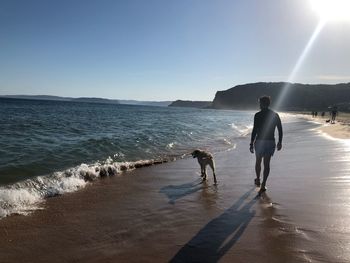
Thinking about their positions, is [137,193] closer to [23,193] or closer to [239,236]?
[23,193]

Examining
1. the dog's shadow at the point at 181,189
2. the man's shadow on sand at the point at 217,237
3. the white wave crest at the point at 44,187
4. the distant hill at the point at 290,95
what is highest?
the distant hill at the point at 290,95

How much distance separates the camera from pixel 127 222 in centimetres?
575

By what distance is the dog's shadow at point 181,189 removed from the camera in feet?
24.5

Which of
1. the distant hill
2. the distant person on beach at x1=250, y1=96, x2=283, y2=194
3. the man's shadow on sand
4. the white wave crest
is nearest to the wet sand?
the man's shadow on sand

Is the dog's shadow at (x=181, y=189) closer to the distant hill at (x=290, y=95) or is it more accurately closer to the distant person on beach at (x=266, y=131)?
the distant person on beach at (x=266, y=131)

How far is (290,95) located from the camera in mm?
162750

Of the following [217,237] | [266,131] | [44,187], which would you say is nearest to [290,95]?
[266,131]

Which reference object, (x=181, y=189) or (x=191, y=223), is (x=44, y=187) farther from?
(x=191, y=223)

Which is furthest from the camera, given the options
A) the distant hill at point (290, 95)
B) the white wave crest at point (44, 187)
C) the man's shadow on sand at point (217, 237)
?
the distant hill at point (290, 95)

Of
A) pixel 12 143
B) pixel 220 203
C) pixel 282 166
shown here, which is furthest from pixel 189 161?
pixel 12 143

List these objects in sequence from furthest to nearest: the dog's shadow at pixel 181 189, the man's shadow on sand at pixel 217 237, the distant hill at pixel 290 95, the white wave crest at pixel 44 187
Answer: the distant hill at pixel 290 95 → the dog's shadow at pixel 181 189 → the white wave crest at pixel 44 187 → the man's shadow on sand at pixel 217 237

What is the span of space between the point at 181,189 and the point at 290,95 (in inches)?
6455

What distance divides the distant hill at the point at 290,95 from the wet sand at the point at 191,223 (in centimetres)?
12750

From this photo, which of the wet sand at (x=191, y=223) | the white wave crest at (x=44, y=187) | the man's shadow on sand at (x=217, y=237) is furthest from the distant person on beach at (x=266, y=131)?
the white wave crest at (x=44, y=187)
